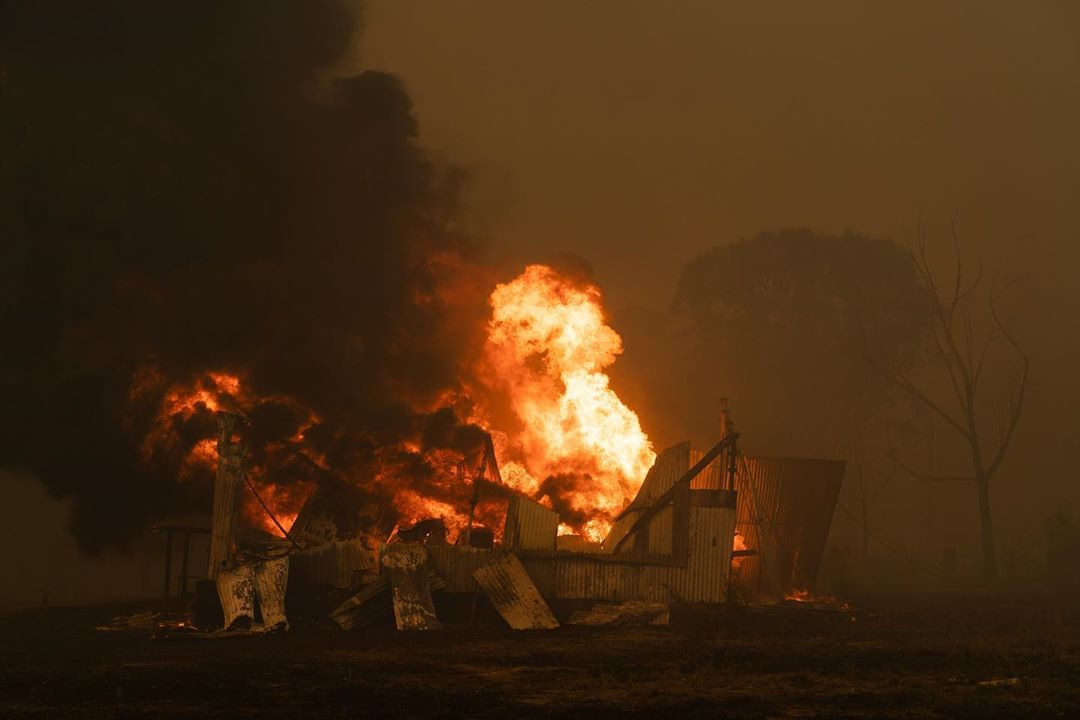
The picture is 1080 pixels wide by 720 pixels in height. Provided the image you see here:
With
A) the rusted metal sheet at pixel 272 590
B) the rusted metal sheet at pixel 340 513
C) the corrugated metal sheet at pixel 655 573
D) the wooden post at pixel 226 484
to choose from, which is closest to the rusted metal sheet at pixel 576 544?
the corrugated metal sheet at pixel 655 573

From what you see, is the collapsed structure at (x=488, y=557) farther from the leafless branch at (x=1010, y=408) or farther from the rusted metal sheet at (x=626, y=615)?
the leafless branch at (x=1010, y=408)

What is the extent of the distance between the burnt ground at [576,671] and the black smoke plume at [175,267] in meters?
7.52

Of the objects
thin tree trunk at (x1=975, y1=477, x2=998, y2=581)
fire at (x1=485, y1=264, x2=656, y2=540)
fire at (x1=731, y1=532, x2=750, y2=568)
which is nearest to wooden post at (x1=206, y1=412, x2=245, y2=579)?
fire at (x1=485, y1=264, x2=656, y2=540)

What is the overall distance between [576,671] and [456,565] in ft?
34.5

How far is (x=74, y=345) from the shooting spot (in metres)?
35.4

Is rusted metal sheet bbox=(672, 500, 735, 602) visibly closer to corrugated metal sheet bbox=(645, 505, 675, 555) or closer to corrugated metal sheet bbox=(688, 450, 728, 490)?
corrugated metal sheet bbox=(645, 505, 675, 555)

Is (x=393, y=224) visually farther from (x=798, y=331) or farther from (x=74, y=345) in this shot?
(x=798, y=331)

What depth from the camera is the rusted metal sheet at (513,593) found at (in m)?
29.7

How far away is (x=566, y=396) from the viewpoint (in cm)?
3872

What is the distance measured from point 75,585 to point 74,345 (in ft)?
63.1

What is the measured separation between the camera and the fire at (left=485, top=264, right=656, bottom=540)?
3703 centimetres

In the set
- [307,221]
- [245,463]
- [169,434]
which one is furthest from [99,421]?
[307,221]

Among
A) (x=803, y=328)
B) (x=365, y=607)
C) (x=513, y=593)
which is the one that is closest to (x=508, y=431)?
(x=513, y=593)

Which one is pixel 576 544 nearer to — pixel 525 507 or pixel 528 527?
pixel 528 527
